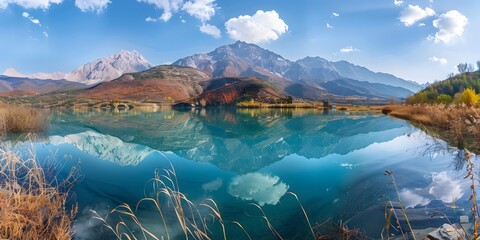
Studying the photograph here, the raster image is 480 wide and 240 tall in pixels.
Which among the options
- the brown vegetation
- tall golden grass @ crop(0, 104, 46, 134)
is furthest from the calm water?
tall golden grass @ crop(0, 104, 46, 134)

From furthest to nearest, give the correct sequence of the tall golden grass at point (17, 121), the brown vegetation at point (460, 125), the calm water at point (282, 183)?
the tall golden grass at point (17, 121) → the brown vegetation at point (460, 125) → the calm water at point (282, 183)

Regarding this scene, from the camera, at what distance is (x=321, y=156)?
41.9 ft

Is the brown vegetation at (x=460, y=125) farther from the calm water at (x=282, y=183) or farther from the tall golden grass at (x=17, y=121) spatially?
the tall golden grass at (x=17, y=121)

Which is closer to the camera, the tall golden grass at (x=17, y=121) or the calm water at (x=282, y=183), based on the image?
the calm water at (x=282, y=183)

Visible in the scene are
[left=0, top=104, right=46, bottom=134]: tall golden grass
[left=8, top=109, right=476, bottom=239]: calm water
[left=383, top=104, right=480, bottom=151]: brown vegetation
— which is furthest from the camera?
[left=0, top=104, right=46, bottom=134]: tall golden grass

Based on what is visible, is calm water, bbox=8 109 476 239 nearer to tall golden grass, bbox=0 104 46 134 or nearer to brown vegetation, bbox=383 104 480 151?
brown vegetation, bbox=383 104 480 151

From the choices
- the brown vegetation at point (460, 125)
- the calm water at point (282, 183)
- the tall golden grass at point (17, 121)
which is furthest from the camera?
the tall golden grass at point (17, 121)

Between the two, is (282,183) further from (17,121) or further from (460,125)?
(17,121)

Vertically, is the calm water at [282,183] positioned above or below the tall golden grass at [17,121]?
below

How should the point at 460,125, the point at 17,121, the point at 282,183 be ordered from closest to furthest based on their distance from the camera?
the point at 282,183, the point at 460,125, the point at 17,121

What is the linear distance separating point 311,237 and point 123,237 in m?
3.24

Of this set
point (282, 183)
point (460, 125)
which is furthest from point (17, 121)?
point (460, 125)

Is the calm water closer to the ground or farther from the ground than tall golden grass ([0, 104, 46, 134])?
closer to the ground

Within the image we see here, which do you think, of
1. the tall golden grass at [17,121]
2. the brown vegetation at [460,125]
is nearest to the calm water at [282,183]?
the brown vegetation at [460,125]
